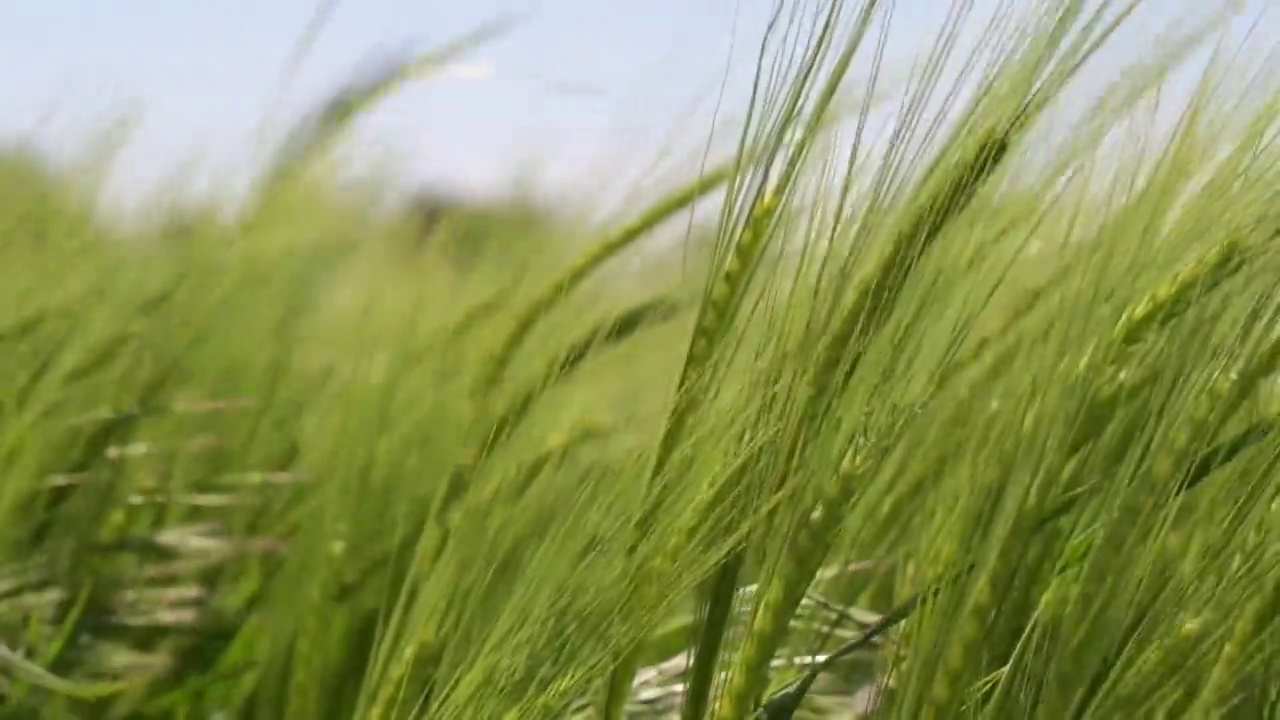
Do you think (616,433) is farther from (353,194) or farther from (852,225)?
(353,194)

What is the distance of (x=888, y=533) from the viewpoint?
0.62 m

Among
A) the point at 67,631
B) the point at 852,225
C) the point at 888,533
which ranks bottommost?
the point at 67,631

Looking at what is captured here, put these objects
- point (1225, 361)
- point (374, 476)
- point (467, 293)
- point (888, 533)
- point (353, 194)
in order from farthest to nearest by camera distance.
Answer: point (353, 194) → point (467, 293) → point (374, 476) → point (888, 533) → point (1225, 361)

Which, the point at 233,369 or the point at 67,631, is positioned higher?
the point at 233,369

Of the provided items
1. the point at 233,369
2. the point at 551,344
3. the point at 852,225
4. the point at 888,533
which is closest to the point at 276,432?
the point at 233,369

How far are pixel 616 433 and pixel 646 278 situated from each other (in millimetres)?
78

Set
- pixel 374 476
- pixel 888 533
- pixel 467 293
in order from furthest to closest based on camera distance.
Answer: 1. pixel 467 293
2. pixel 374 476
3. pixel 888 533

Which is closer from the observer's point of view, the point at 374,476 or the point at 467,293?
the point at 374,476

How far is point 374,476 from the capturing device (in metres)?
0.76

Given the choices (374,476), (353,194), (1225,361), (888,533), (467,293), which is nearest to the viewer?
(1225,361)

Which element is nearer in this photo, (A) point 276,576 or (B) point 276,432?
(A) point 276,576

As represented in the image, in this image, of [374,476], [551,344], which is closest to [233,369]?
[374,476]

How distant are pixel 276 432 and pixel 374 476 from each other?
0.24m

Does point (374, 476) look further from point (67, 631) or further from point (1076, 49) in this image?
point (1076, 49)
